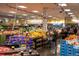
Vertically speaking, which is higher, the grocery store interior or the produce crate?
the grocery store interior

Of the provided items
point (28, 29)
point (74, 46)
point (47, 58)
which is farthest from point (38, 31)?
point (47, 58)

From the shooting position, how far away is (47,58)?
9.48ft

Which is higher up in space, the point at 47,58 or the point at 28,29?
the point at 28,29

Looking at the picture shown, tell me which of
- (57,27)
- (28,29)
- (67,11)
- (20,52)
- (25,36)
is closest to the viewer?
(20,52)

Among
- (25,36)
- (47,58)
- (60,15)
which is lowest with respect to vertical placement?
(47,58)

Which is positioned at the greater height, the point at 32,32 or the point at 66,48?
the point at 32,32

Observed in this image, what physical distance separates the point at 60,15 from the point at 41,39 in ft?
3.49

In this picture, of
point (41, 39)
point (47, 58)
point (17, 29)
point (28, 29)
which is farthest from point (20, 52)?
point (41, 39)

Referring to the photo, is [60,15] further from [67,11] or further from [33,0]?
[33,0]

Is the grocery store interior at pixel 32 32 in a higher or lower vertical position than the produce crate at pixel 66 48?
higher

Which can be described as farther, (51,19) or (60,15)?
(60,15)

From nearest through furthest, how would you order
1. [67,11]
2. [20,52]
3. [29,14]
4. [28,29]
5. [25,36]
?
[20,52] → [25,36] → [28,29] → [29,14] → [67,11]

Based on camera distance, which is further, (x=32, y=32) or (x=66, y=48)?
(x=32, y=32)

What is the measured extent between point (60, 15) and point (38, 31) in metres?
1.40
